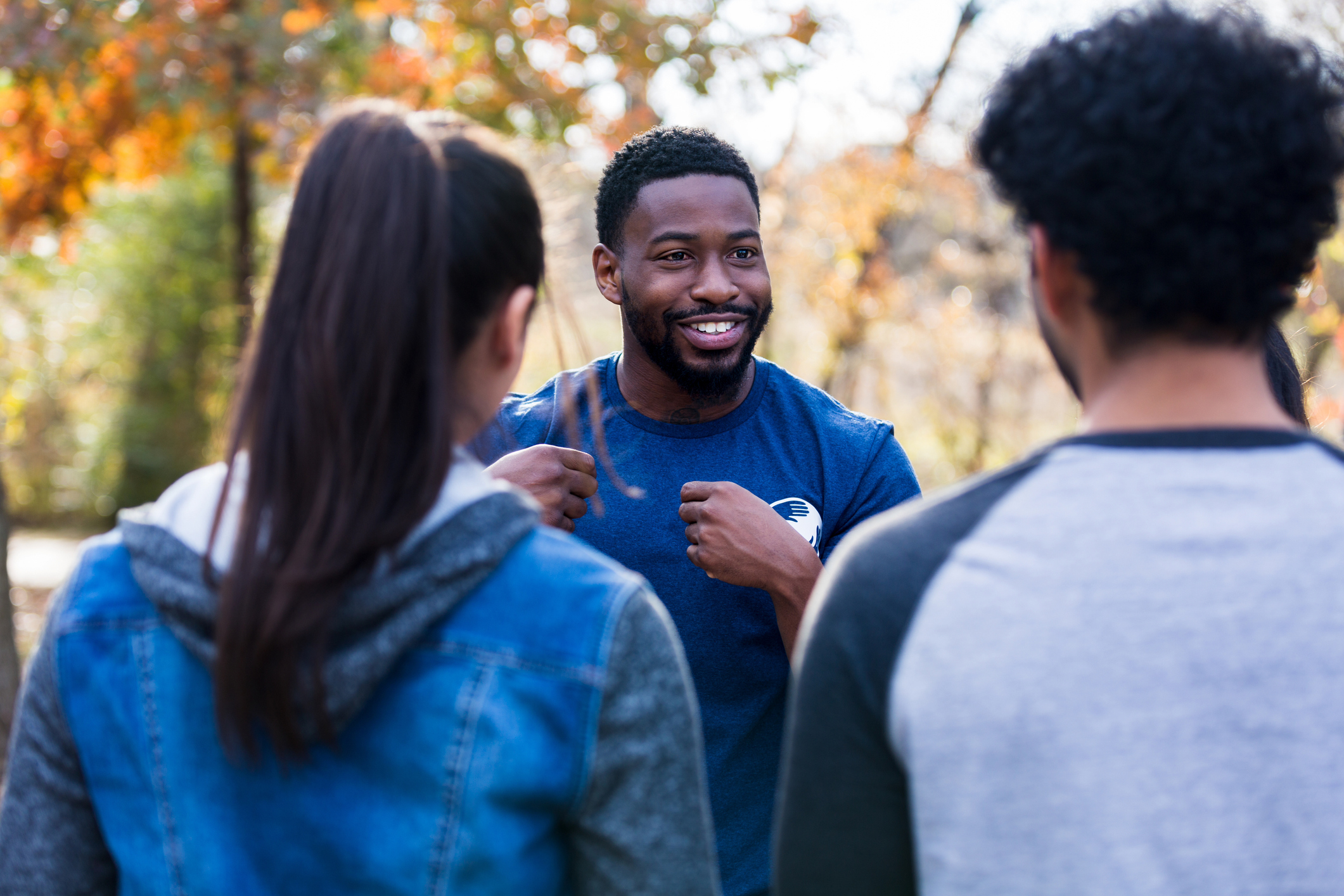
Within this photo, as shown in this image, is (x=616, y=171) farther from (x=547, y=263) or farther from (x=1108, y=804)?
(x=1108, y=804)

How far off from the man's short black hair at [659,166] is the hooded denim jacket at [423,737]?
142cm

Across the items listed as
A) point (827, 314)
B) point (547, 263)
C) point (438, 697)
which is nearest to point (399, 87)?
point (827, 314)

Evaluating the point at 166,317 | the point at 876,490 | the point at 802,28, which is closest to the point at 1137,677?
the point at 876,490

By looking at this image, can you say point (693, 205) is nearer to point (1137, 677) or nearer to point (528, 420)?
point (528, 420)

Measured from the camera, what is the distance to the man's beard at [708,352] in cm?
237

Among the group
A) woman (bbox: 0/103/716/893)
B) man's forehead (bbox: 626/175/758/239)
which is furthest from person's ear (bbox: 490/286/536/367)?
man's forehead (bbox: 626/175/758/239)

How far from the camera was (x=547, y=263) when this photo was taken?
1.44 m

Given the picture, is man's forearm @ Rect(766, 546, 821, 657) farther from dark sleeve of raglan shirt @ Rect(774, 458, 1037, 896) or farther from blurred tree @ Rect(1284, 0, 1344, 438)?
blurred tree @ Rect(1284, 0, 1344, 438)

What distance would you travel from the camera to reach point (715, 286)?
7.82 feet

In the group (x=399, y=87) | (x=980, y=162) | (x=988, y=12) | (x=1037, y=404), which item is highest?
(x=988, y=12)

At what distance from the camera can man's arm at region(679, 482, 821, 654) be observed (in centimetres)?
205

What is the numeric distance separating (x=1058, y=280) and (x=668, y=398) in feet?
4.22

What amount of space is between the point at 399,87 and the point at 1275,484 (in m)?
6.38

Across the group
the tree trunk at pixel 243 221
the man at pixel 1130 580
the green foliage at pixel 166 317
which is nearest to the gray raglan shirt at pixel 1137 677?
the man at pixel 1130 580
